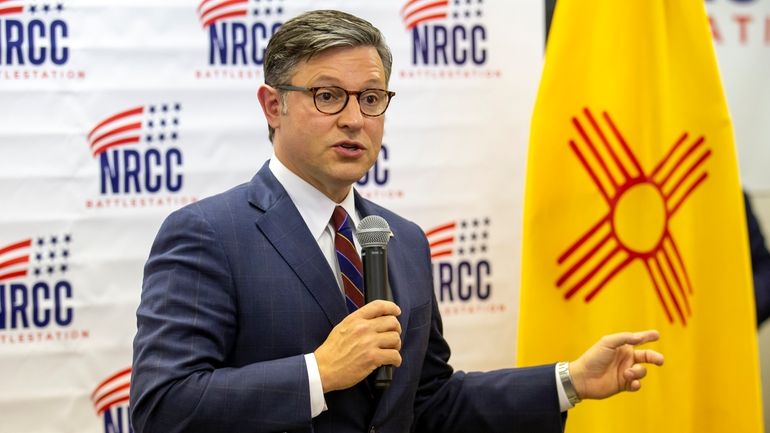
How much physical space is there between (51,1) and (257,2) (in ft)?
2.21

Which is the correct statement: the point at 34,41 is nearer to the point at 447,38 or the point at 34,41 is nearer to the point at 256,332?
the point at 447,38

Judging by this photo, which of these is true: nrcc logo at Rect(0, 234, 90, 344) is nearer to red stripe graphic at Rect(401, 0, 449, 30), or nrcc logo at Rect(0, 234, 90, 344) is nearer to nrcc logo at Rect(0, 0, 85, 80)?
nrcc logo at Rect(0, 0, 85, 80)

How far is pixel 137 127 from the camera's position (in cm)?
298

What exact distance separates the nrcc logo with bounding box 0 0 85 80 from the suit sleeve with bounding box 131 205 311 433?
143 centimetres

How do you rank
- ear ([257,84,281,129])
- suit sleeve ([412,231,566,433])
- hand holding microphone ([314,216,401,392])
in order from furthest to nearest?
suit sleeve ([412,231,566,433]) → ear ([257,84,281,129]) → hand holding microphone ([314,216,401,392])

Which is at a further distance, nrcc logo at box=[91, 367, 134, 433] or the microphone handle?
nrcc logo at box=[91, 367, 134, 433]

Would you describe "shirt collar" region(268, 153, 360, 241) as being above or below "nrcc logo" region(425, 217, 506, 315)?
above

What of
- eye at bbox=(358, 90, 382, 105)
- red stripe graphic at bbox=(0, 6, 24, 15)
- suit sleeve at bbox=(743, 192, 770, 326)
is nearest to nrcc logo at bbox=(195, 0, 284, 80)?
red stripe graphic at bbox=(0, 6, 24, 15)

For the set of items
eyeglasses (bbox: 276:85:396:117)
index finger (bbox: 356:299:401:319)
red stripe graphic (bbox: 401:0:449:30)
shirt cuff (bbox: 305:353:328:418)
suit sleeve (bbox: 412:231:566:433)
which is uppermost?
red stripe graphic (bbox: 401:0:449:30)

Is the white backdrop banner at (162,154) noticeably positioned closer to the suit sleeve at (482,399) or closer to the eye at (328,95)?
the suit sleeve at (482,399)

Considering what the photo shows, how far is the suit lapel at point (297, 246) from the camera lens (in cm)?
183

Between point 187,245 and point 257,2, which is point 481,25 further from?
point 187,245

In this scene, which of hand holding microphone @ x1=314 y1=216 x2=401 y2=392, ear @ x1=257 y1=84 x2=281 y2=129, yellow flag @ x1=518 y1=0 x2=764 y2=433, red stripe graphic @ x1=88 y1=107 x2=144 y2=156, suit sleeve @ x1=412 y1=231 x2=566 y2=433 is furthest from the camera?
red stripe graphic @ x1=88 y1=107 x2=144 y2=156

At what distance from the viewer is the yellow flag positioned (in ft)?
9.29
